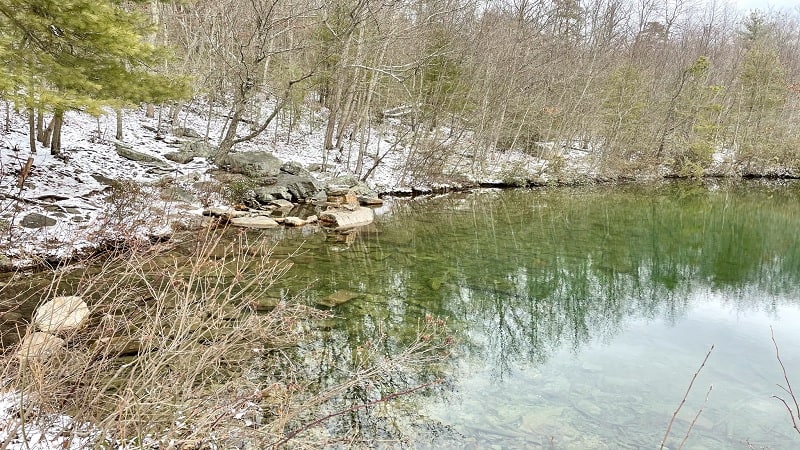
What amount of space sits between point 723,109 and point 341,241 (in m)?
31.9

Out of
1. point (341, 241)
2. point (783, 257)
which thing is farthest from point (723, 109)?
point (341, 241)

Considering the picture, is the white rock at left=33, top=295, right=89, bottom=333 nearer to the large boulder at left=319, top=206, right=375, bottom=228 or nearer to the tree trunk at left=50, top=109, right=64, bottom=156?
the large boulder at left=319, top=206, right=375, bottom=228

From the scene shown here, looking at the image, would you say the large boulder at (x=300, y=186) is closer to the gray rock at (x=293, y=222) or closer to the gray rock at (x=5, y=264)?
the gray rock at (x=293, y=222)

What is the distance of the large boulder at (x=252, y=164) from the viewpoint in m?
15.7

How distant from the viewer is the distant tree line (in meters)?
8.20

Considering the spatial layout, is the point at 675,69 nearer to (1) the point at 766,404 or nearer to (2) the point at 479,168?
(2) the point at 479,168

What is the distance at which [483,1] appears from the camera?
20.7 m

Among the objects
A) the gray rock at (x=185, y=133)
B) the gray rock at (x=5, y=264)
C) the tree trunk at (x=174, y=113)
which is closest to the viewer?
the gray rock at (x=5, y=264)

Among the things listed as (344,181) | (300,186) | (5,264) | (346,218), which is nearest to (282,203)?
(300,186)

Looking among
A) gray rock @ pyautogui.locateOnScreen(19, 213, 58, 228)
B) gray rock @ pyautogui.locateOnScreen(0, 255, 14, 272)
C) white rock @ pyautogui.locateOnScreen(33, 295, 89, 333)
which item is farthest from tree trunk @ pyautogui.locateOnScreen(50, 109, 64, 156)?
white rock @ pyautogui.locateOnScreen(33, 295, 89, 333)

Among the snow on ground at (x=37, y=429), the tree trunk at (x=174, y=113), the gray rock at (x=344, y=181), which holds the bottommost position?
the snow on ground at (x=37, y=429)

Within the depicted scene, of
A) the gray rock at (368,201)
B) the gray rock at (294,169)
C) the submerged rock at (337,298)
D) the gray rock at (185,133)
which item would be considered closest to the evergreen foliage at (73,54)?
the submerged rock at (337,298)

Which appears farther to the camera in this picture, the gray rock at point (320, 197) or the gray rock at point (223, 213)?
the gray rock at point (320, 197)

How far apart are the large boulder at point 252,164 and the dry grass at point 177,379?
31.4 feet
